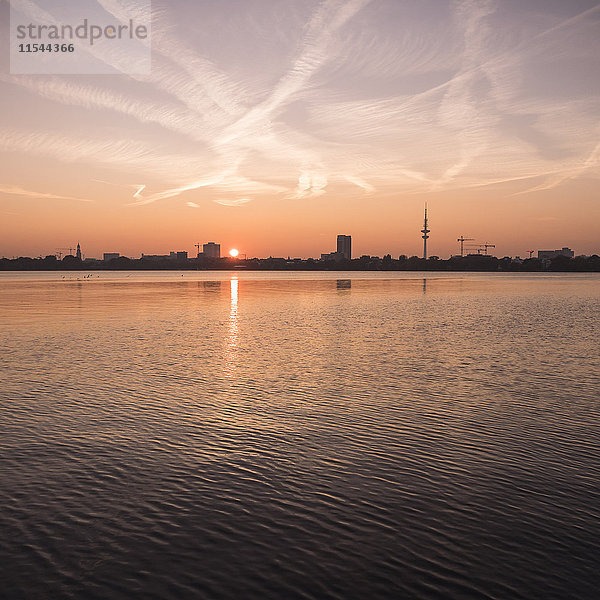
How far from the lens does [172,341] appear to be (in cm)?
5216

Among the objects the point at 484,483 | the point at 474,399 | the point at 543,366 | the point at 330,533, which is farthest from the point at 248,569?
the point at 543,366

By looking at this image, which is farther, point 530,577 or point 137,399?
point 137,399

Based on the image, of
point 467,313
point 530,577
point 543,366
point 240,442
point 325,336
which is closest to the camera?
point 530,577

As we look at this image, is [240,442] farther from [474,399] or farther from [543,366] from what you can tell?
[543,366]

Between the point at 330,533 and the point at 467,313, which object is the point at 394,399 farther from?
the point at 467,313

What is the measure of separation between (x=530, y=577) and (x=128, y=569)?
9407mm

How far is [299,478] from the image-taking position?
60.7ft

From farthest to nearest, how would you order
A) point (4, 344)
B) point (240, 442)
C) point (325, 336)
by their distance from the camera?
point (325, 336)
point (4, 344)
point (240, 442)

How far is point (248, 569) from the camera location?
517 inches

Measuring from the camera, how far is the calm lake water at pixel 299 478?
42.3ft

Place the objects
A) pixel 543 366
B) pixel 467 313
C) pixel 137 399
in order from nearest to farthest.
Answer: pixel 137 399 < pixel 543 366 < pixel 467 313

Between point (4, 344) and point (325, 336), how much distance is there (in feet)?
97.3

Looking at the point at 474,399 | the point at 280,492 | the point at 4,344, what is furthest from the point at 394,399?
the point at 4,344

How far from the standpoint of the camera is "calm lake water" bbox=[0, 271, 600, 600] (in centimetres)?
1291
